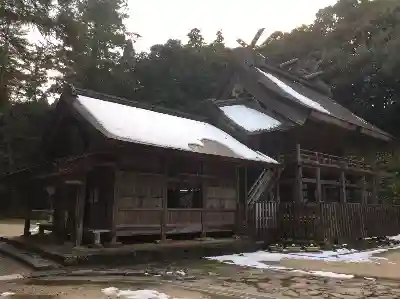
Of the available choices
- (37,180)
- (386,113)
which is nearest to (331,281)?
(37,180)

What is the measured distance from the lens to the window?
43.0ft

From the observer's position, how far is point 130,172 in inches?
445

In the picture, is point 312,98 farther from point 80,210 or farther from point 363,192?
point 80,210

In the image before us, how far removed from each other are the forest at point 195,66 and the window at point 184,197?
10.0m

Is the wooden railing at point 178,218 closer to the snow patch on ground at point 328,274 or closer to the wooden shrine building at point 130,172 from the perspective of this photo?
the wooden shrine building at point 130,172

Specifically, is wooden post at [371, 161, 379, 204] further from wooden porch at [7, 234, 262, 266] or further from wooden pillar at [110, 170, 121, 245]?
wooden pillar at [110, 170, 121, 245]

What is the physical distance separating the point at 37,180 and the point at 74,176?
3422 mm

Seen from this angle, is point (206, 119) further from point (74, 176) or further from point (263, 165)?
point (74, 176)

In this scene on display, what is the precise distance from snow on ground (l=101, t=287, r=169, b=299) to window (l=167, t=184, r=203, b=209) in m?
5.64

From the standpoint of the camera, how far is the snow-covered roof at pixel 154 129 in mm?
10727

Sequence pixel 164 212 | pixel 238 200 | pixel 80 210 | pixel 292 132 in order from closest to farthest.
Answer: pixel 80 210 < pixel 164 212 < pixel 238 200 < pixel 292 132

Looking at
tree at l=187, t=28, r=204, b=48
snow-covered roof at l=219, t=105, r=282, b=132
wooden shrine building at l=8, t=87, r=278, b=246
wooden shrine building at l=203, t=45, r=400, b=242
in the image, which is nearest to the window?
wooden shrine building at l=8, t=87, r=278, b=246

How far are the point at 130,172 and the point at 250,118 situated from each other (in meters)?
9.21

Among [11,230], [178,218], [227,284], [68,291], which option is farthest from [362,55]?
[68,291]
